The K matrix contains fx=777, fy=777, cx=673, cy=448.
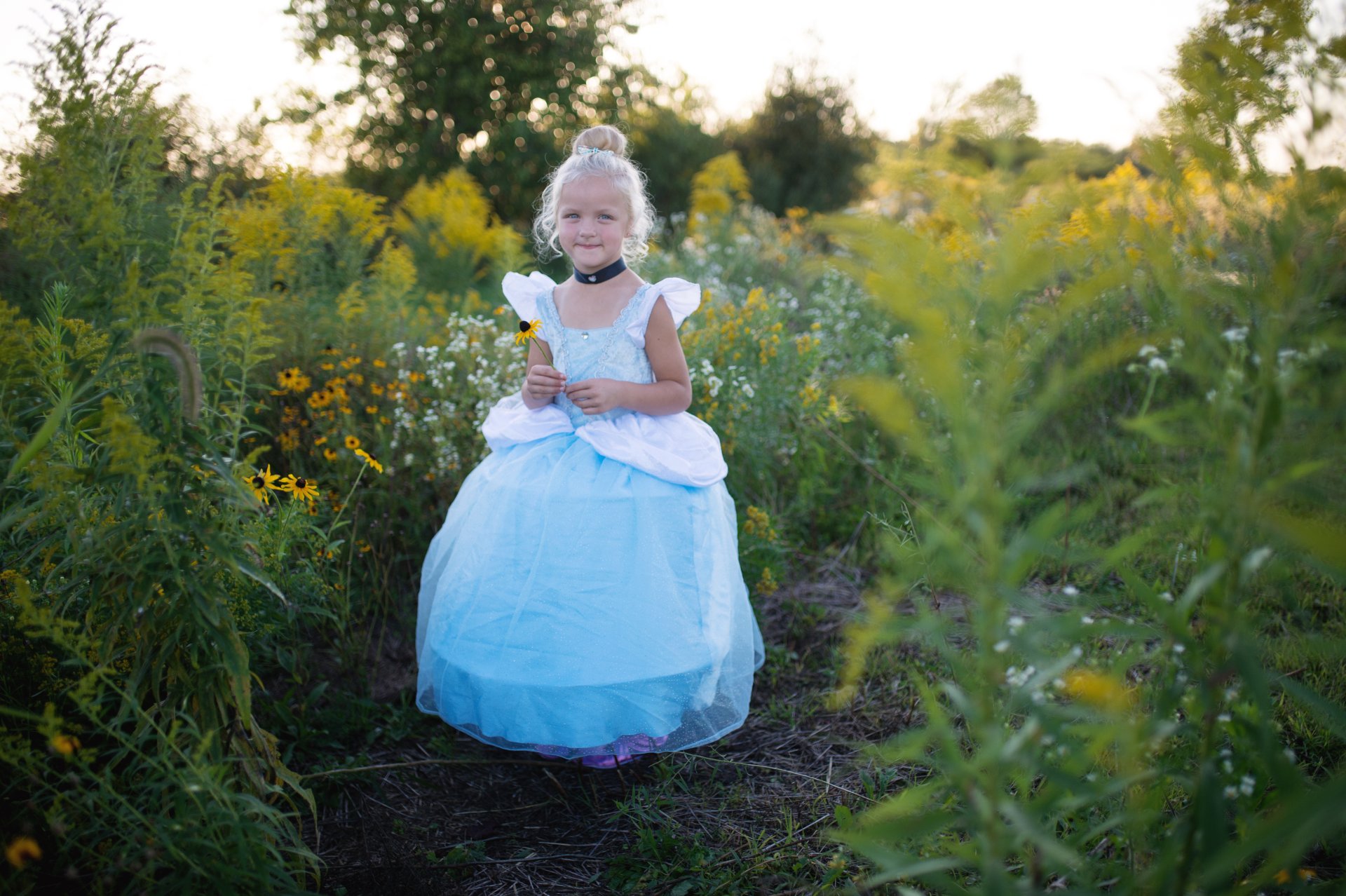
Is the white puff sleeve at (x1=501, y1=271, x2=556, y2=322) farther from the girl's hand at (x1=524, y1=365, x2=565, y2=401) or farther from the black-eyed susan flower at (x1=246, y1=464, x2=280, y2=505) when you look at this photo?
the black-eyed susan flower at (x1=246, y1=464, x2=280, y2=505)

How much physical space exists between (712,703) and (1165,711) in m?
1.24

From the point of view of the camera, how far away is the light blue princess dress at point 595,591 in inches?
73.5

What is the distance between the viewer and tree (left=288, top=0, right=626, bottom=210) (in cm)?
1107

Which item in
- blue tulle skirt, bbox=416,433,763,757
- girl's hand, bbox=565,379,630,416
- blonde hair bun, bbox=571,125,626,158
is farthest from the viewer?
blonde hair bun, bbox=571,125,626,158

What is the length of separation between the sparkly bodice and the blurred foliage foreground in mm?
702

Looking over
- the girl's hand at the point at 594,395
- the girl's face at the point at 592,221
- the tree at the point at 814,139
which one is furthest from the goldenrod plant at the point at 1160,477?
the tree at the point at 814,139

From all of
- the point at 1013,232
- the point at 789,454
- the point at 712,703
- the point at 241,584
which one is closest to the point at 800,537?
the point at 789,454

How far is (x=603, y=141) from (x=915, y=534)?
1.49 m

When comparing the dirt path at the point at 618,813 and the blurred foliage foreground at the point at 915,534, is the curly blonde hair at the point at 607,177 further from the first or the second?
the dirt path at the point at 618,813

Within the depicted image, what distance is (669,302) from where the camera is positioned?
88.5 inches

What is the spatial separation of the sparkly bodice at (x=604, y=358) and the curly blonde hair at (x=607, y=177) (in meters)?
0.26

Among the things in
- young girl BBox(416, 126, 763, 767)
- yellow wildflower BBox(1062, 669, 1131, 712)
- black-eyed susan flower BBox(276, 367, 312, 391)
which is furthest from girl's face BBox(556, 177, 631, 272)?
yellow wildflower BBox(1062, 669, 1131, 712)

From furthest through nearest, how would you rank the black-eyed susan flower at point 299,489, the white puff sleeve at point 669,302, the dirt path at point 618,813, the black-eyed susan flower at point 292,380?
the black-eyed susan flower at point 292,380, the white puff sleeve at point 669,302, the black-eyed susan flower at point 299,489, the dirt path at point 618,813
